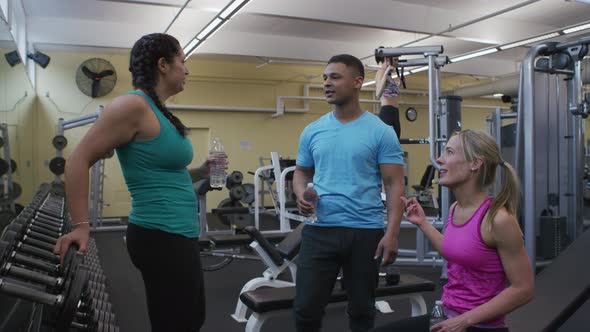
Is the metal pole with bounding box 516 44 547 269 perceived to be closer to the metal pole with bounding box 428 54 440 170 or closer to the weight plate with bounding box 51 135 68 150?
the metal pole with bounding box 428 54 440 170

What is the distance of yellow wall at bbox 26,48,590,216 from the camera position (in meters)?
8.71

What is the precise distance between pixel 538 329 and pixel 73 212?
1970 millimetres

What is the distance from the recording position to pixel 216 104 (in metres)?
9.97

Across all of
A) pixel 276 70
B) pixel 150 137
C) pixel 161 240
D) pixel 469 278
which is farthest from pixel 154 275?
pixel 276 70

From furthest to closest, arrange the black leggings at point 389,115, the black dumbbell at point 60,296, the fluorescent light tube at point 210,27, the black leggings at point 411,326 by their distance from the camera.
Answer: the fluorescent light tube at point 210,27 → the black leggings at point 389,115 → the black leggings at point 411,326 → the black dumbbell at point 60,296

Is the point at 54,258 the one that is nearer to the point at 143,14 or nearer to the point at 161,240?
the point at 161,240

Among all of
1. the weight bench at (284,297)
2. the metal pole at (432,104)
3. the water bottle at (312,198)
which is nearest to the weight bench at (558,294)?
the weight bench at (284,297)

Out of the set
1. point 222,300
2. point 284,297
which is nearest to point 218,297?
point 222,300

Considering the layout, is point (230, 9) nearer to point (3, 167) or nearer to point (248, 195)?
point (3, 167)

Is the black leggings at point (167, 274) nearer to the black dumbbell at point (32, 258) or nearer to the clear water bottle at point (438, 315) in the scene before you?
the black dumbbell at point (32, 258)

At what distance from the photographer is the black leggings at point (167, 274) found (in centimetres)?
132

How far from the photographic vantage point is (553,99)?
3340 millimetres

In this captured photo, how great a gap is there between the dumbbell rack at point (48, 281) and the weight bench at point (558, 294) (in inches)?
69.9

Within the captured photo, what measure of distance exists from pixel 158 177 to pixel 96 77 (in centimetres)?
792
